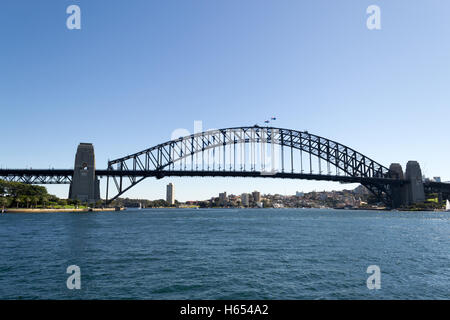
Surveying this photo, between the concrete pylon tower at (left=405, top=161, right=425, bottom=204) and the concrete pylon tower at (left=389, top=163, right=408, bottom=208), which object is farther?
the concrete pylon tower at (left=389, top=163, right=408, bottom=208)

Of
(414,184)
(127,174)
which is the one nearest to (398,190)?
(414,184)

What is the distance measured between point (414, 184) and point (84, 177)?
114m

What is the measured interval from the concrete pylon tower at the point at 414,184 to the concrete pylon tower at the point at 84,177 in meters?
110

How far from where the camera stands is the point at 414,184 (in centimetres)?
11362

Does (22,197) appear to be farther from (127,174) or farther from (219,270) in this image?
(219,270)

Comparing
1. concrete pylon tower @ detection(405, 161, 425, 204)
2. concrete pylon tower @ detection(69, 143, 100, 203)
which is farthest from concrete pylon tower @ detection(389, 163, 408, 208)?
concrete pylon tower @ detection(69, 143, 100, 203)

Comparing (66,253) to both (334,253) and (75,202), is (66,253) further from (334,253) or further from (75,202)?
(75,202)

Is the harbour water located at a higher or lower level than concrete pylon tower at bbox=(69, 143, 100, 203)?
lower

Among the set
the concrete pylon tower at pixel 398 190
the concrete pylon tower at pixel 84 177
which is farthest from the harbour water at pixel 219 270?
the concrete pylon tower at pixel 398 190

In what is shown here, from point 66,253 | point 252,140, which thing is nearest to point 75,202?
point 252,140

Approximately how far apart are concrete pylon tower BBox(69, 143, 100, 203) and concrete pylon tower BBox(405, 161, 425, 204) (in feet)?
360

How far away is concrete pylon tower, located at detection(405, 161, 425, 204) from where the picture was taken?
113500 millimetres

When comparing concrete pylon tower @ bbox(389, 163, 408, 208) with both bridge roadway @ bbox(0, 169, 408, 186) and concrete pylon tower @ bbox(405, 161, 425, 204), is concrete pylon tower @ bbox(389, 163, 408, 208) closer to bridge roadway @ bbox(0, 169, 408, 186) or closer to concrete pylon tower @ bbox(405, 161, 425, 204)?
concrete pylon tower @ bbox(405, 161, 425, 204)
